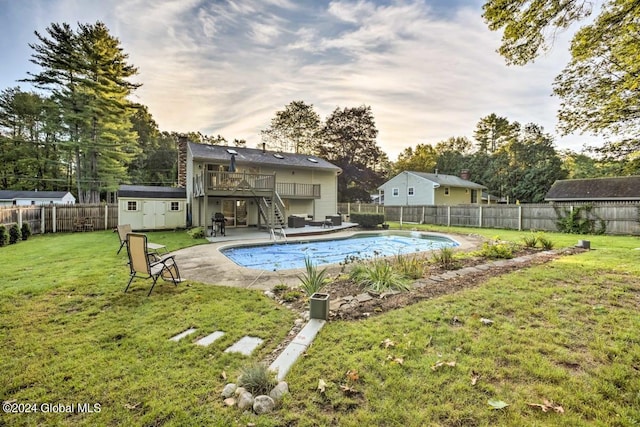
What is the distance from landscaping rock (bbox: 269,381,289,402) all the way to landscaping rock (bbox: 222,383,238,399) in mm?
342

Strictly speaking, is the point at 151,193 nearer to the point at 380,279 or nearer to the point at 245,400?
the point at 380,279

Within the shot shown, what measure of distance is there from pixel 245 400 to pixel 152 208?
1599cm

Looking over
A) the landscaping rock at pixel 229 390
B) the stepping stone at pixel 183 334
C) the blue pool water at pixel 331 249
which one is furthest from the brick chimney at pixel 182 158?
the landscaping rock at pixel 229 390

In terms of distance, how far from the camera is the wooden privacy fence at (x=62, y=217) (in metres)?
13.2

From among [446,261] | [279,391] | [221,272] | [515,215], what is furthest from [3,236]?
[515,215]

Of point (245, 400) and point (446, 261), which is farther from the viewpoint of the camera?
point (446, 261)

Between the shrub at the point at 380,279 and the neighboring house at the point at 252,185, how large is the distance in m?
9.32

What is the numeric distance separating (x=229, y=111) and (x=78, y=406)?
1644cm

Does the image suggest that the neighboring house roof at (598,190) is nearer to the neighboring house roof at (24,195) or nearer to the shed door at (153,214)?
the shed door at (153,214)

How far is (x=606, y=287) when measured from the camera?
4840mm

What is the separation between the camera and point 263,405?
2.18 m

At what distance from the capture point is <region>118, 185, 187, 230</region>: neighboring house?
49.3 feet

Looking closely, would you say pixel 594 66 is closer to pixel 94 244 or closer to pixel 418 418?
pixel 418 418

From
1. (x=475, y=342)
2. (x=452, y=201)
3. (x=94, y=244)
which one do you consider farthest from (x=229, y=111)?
(x=452, y=201)
